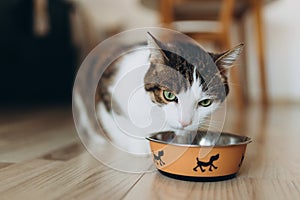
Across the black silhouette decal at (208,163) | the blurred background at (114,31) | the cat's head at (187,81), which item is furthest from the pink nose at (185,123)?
the blurred background at (114,31)

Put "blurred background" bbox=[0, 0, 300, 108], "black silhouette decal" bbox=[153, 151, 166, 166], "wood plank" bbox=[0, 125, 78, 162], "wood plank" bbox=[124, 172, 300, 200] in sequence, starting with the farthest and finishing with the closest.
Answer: "blurred background" bbox=[0, 0, 300, 108]
"wood plank" bbox=[0, 125, 78, 162]
"black silhouette decal" bbox=[153, 151, 166, 166]
"wood plank" bbox=[124, 172, 300, 200]

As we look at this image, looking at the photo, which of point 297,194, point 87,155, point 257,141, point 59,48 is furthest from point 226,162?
point 59,48

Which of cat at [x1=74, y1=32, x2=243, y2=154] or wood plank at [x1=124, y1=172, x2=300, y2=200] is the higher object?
cat at [x1=74, y1=32, x2=243, y2=154]

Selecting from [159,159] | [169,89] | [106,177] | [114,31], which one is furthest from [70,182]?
[114,31]

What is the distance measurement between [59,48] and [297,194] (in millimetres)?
2765

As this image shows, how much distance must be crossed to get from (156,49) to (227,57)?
169 mm

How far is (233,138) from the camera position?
35.9 inches

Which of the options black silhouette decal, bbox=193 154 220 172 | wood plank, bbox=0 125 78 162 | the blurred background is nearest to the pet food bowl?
black silhouette decal, bbox=193 154 220 172

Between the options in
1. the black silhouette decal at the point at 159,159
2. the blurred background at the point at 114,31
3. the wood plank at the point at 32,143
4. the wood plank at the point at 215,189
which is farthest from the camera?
the blurred background at the point at 114,31

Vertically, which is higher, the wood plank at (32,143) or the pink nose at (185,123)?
the pink nose at (185,123)

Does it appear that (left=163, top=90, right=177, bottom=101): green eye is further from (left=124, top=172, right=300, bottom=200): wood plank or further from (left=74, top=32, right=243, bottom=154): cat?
(left=124, top=172, right=300, bottom=200): wood plank

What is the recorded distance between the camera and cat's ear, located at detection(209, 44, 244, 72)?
0.83 m

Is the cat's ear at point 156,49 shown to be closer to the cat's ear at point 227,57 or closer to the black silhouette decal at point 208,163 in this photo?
the cat's ear at point 227,57

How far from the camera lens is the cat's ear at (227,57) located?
2.71ft
